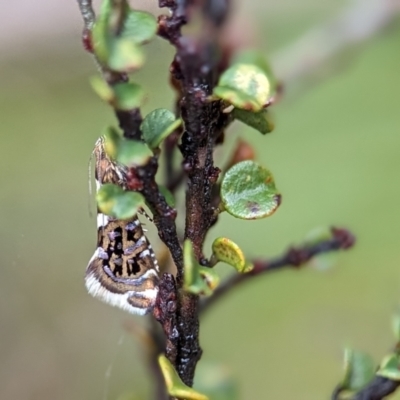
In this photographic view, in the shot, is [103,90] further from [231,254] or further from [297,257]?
[297,257]

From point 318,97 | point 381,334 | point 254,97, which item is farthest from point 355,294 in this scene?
point 254,97

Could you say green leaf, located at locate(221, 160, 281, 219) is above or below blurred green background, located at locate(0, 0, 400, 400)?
above

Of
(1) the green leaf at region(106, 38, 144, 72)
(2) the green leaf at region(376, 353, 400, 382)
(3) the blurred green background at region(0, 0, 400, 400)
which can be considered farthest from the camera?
(3) the blurred green background at region(0, 0, 400, 400)

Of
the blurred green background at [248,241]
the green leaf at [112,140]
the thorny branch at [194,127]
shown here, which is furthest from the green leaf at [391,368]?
the blurred green background at [248,241]

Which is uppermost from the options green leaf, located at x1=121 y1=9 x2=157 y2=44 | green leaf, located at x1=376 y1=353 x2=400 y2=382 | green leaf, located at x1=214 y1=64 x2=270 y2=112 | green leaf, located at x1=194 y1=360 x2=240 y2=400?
green leaf, located at x1=121 y1=9 x2=157 y2=44

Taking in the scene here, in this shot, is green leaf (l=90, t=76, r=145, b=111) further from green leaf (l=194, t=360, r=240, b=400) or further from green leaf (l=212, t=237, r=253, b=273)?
green leaf (l=194, t=360, r=240, b=400)

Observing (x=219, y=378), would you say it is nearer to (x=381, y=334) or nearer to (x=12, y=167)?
(x=381, y=334)

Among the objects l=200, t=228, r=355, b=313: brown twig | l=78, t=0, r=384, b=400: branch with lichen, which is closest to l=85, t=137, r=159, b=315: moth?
l=78, t=0, r=384, b=400: branch with lichen

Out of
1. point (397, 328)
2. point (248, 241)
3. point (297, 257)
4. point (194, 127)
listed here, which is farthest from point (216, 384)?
point (248, 241)
